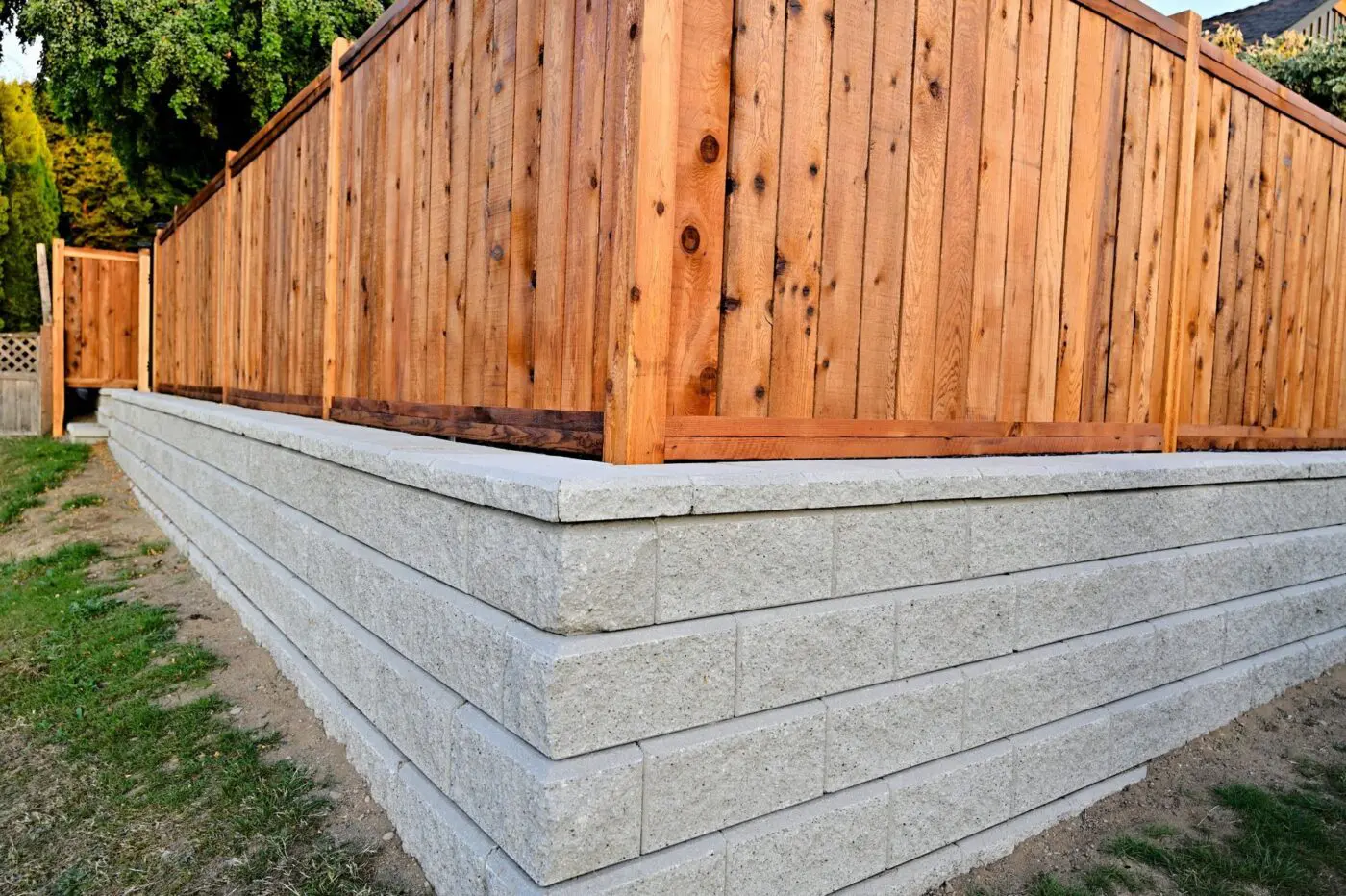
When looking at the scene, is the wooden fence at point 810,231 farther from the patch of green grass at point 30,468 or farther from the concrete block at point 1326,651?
the patch of green grass at point 30,468

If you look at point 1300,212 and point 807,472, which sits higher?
point 1300,212

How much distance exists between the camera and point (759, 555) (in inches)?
82.9

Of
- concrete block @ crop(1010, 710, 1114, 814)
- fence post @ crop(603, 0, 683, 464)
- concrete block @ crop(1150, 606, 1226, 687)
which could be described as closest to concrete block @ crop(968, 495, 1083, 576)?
concrete block @ crop(1010, 710, 1114, 814)

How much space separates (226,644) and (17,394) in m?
9.70

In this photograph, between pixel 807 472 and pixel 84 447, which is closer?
pixel 807 472

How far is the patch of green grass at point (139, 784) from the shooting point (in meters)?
2.54

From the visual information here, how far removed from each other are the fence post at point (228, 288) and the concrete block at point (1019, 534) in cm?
549

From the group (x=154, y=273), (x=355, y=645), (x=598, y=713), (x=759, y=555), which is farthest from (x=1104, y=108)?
(x=154, y=273)

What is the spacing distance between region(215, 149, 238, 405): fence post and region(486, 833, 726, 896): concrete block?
5.34 m

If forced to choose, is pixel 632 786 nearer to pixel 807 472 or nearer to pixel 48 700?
pixel 807 472

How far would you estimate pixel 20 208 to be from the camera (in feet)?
55.5

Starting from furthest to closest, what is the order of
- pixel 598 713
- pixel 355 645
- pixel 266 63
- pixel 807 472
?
pixel 266 63, pixel 355 645, pixel 807 472, pixel 598 713

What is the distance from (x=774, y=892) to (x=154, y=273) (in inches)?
409

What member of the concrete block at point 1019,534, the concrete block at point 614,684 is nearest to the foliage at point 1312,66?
the concrete block at point 1019,534
